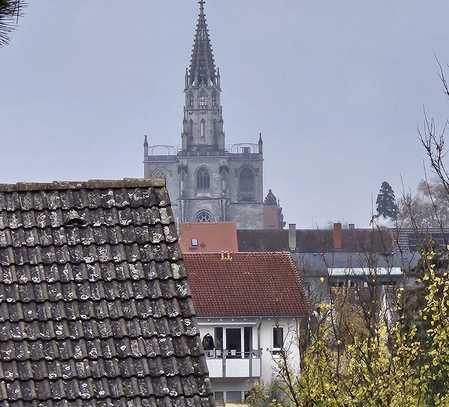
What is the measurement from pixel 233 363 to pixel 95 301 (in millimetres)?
47977

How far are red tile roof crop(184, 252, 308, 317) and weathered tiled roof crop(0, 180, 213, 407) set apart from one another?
45.0 meters

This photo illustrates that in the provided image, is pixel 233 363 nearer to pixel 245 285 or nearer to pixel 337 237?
pixel 245 285

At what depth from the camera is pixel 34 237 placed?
963cm

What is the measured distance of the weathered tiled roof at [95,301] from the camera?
8.94 metres

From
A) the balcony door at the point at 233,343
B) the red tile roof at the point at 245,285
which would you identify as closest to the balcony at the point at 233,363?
the balcony door at the point at 233,343

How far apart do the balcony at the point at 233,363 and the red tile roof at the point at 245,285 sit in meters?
1.75

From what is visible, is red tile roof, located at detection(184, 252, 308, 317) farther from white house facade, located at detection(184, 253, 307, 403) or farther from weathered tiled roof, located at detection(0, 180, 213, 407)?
weathered tiled roof, located at detection(0, 180, 213, 407)

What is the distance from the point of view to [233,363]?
57000 mm

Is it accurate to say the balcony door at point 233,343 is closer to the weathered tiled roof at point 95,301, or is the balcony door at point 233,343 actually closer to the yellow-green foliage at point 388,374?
the yellow-green foliage at point 388,374

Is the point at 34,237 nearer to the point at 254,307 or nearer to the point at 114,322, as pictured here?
Result: the point at 114,322

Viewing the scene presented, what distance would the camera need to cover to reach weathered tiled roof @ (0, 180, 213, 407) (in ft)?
29.3

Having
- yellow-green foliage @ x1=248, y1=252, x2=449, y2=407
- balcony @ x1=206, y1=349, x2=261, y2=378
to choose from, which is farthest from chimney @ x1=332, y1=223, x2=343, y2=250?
yellow-green foliage @ x1=248, y1=252, x2=449, y2=407

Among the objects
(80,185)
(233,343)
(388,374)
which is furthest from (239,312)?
(80,185)

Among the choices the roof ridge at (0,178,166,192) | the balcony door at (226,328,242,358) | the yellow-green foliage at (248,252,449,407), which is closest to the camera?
the roof ridge at (0,178,166,192)
